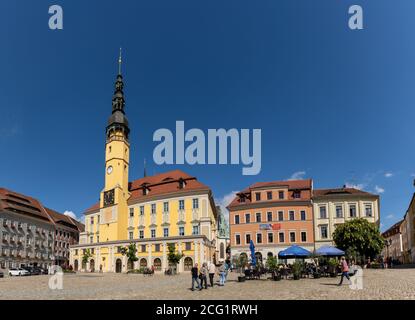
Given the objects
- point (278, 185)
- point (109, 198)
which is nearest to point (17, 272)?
point (109, 198)

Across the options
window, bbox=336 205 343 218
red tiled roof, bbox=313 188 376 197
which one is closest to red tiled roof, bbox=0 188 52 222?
red tiled roof, bbox=313 188 376 197

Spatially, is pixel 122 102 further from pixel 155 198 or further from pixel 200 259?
pixel 200 259

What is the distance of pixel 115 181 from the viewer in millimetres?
64312

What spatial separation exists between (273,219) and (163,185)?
1902cm

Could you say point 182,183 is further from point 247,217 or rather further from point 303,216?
point 303,216

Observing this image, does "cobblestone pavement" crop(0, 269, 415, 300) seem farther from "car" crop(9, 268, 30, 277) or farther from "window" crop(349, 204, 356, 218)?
"window" crop(349, 204, 356, 218)

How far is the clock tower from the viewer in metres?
63.2

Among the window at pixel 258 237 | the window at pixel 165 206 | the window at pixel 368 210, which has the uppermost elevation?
the window at pixel 165 206

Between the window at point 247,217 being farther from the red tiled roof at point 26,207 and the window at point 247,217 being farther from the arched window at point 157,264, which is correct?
the red tiled roof at point 26,207

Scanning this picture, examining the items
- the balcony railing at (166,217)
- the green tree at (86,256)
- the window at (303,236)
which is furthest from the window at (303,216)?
the green tree at (86,256)

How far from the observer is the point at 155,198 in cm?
6203

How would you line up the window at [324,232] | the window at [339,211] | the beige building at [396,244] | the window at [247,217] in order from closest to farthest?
the window at [324,232], the window at [339,211], the window at [247,217], the beige building at [396,244]

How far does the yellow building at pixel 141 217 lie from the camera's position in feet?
187
